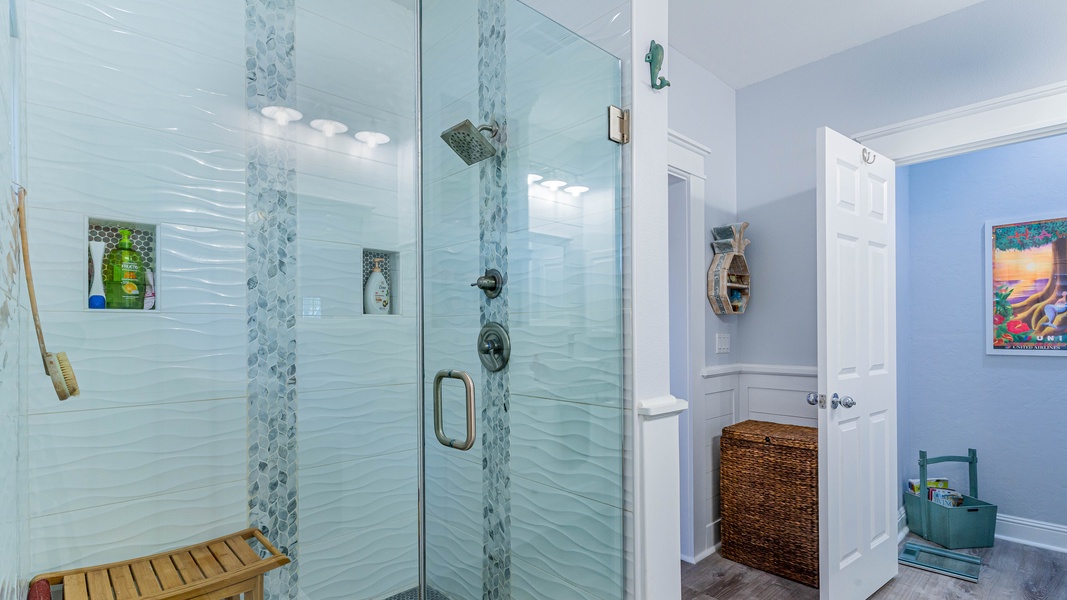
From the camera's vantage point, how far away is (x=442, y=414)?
1.66m

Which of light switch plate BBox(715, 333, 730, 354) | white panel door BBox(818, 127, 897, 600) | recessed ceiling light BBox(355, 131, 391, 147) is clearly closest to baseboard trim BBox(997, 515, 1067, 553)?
white panel door BBox(818, 127, 897, 600)

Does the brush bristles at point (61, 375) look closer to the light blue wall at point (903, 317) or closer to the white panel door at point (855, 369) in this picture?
the white panel door at point (855, 369)

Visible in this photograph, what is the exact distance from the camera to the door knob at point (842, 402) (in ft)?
7.11

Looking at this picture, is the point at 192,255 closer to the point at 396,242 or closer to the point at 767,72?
the point at 396,242

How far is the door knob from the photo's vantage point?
217 cm

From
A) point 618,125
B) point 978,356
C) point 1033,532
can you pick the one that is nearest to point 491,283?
point 618,125

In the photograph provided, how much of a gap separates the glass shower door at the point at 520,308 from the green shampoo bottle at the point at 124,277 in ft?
2.62

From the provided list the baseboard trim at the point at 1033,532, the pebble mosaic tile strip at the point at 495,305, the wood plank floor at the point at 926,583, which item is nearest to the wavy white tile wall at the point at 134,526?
the pebble mosaic tile strip at the point at 495,305

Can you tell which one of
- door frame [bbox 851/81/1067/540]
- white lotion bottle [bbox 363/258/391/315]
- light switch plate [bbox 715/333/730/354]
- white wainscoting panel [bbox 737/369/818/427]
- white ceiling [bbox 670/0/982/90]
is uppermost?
white ceiling [bbox 670/0/982/90]

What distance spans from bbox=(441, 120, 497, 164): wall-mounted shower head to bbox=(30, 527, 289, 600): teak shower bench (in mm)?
1261

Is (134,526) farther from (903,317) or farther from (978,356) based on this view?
(978,356)

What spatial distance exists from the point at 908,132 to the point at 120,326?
331 cm

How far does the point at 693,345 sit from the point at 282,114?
2177 millimetres

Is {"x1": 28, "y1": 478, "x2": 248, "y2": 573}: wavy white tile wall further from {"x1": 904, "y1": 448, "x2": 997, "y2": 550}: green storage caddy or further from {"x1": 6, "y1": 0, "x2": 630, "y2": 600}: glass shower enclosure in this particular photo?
{"x1": 904, "y1": 448, "x2": 997, "y2": 550}: green storage caddy
